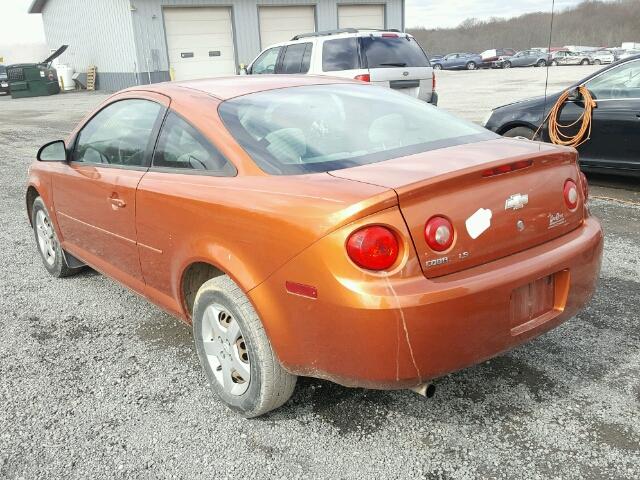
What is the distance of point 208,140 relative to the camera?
284cm

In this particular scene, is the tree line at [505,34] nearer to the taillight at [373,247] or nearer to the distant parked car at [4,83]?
the distant parked car at [4,83]

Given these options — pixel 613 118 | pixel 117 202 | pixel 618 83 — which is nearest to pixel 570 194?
pixel 117 202

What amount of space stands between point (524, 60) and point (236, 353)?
152 feet

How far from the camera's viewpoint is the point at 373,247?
2.16 meters

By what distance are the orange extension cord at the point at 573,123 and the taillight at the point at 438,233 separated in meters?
5.07

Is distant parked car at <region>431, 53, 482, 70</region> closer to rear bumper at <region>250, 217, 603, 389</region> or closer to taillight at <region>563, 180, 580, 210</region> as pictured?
taillight at <region>563, 180, 580, 210</region>

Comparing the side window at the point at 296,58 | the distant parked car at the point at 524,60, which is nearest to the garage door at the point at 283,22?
the side window at the point at 296,58

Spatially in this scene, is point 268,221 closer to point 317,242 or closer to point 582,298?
point 317,242

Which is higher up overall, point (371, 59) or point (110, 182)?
point (371, 59)

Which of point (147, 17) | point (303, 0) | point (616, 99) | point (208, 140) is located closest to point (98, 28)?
point (147, 17)

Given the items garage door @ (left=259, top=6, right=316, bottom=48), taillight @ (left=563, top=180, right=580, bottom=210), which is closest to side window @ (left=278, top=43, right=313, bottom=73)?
taillight @ (left=563, top=180, right=580, bottom=210)

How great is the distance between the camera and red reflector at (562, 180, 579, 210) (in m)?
2.70

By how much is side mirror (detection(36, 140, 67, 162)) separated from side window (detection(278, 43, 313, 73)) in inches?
277

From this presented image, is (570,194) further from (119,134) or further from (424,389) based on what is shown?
(119,134)
